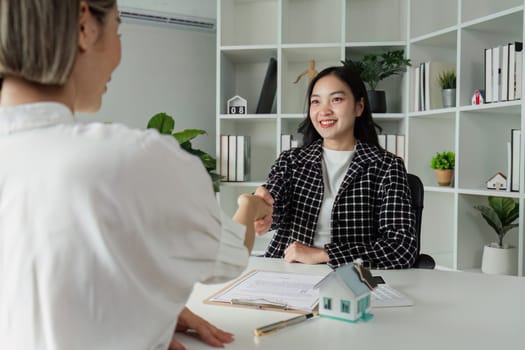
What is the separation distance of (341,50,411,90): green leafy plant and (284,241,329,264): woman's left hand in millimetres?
1573

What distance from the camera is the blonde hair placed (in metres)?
0.61

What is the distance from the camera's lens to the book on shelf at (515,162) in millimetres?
2381

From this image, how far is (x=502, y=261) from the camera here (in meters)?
2.51

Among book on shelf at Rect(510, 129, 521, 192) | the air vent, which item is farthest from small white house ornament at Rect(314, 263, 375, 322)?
the air vent

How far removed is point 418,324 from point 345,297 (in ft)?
0.50

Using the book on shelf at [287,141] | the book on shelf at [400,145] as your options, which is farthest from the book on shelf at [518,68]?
the book on shelf at [287,141]

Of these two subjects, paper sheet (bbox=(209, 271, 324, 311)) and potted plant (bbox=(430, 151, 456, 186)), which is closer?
paper sheet (bbox=(209, 271, 324, 311))

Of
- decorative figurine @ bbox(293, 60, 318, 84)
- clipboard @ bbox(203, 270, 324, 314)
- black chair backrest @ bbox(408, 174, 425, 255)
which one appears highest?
decorative figurine @ bbox(293, 60, 318, 84)

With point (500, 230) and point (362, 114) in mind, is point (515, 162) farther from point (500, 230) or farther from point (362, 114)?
point (362, 114)

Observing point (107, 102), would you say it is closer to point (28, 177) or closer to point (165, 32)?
point (165, 32)

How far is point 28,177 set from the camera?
0.59 meters

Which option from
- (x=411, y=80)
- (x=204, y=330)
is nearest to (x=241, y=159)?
(x=411, y=80)

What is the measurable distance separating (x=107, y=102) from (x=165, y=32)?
660 millimetres

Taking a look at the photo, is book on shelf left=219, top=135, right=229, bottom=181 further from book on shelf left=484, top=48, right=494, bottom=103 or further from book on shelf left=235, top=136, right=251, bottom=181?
book on shelf left=484, top=48, right=494, bottom=103
